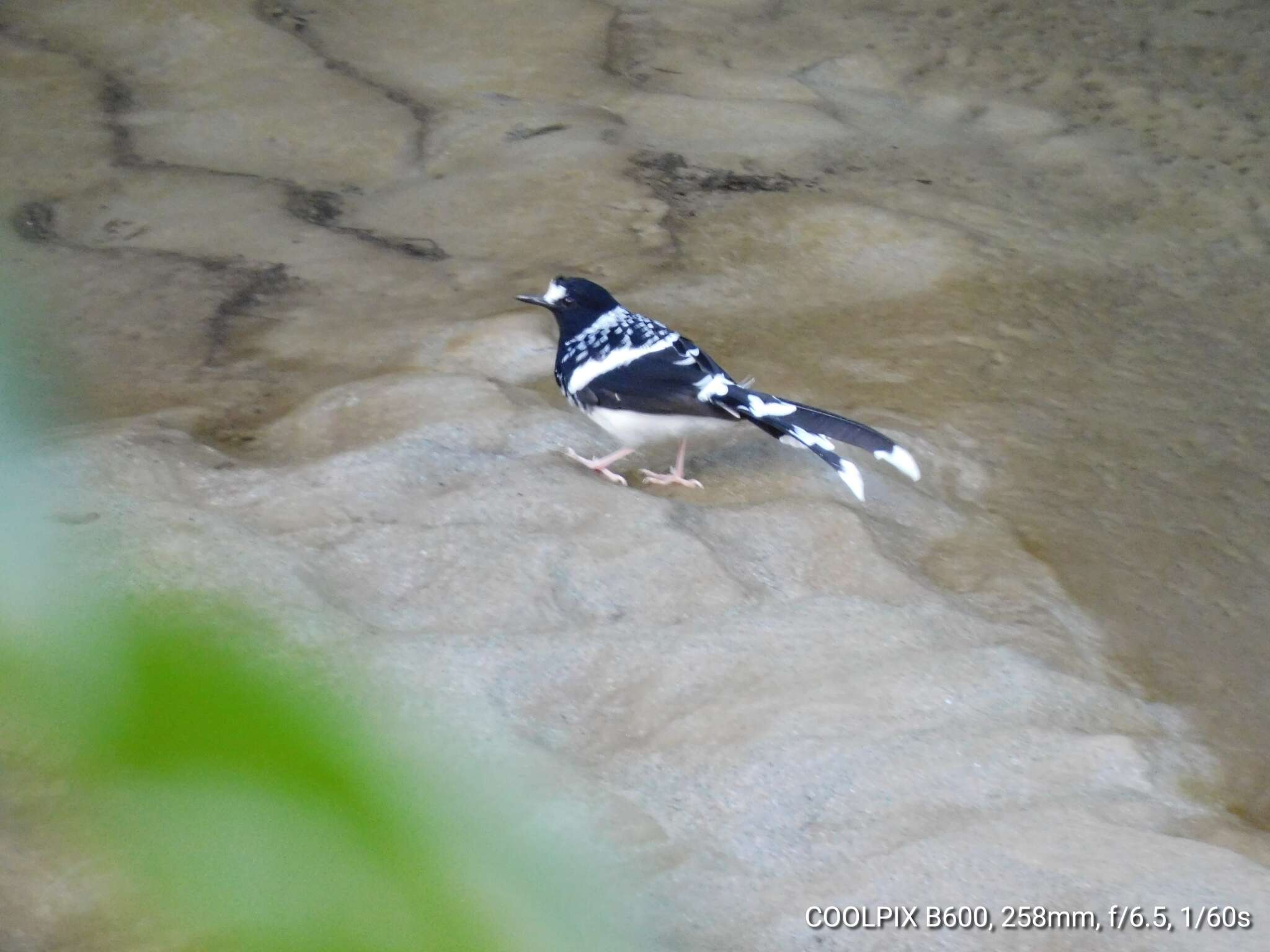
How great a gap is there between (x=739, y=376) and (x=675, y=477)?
548mm

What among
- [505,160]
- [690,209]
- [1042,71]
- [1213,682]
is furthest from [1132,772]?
[1042,71]

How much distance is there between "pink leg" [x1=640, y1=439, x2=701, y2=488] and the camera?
3.28 m

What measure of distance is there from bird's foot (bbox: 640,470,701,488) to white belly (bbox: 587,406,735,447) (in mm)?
88

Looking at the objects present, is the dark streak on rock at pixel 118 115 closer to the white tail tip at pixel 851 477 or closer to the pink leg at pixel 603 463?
the pink leg at pixel 603 463

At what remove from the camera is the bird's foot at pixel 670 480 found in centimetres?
328

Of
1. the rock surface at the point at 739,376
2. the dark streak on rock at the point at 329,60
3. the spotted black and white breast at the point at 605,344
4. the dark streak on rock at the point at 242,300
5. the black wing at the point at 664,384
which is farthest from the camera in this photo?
the dark streak on rock at the point at 329,60

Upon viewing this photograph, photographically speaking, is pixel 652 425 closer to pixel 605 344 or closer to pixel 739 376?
pixel 605 344

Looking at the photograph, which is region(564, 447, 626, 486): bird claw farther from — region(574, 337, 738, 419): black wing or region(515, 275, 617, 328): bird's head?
region(515, 275, 617, 328): bird's head

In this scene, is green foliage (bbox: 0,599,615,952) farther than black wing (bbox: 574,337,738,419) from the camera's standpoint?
No

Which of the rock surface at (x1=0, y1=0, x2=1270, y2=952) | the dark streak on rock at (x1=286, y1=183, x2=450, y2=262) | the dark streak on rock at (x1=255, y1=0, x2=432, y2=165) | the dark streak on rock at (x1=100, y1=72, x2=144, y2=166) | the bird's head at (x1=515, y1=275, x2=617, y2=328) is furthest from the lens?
the dark streak on rock at (x1=255, y1=0, x2=432, y2=165)

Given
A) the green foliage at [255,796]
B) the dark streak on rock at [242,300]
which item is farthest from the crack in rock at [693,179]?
the green foliage at [255,796]

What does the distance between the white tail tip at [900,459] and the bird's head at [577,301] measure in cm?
94

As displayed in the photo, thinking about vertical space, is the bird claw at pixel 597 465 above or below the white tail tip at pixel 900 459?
below

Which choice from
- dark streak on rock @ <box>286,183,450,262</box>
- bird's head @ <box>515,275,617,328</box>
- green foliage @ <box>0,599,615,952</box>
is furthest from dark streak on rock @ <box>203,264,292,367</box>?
green foliage @ <box>0,599,615,952</box>
